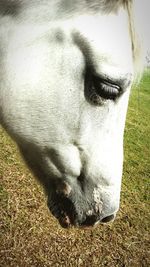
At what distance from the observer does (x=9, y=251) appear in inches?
111

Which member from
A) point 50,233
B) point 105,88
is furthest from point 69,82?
point 50,233

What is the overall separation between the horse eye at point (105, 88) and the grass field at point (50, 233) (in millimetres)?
750

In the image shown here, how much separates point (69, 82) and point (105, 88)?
163mm

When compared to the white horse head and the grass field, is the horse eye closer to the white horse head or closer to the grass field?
the white horse head

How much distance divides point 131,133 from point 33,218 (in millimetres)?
4054

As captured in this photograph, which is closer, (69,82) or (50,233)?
(69,82)

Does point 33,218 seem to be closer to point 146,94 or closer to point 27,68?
point 27,68

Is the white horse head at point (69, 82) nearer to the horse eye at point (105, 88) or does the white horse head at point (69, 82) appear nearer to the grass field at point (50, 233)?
the horse eye at point (105, 88)

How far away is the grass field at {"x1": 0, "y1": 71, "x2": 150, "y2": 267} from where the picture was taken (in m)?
2.93

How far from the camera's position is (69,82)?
1.61 m

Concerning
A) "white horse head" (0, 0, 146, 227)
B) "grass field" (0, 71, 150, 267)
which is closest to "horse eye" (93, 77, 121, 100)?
"white horse head" (0, 0, 146, 227)

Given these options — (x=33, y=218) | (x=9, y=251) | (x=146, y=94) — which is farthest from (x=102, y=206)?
(x=146, y=94)

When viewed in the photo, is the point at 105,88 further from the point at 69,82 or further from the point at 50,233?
the point at 50,233

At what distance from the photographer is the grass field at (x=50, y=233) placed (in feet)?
9.61
